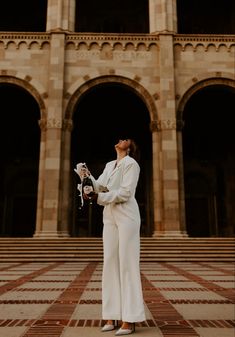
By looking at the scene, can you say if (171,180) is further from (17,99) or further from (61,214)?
(17,99)

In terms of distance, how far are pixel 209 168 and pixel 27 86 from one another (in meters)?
12.4

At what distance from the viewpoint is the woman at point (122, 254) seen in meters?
3.69

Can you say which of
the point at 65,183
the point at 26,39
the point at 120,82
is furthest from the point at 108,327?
the point at 26,39

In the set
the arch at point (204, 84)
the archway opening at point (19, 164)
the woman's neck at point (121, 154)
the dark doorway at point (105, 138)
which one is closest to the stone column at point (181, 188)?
the arch at point (204, 84)

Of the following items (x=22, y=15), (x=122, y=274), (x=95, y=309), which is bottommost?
(x=95, y=309)

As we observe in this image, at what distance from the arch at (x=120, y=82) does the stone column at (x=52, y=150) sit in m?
0.60

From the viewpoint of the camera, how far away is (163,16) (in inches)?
732

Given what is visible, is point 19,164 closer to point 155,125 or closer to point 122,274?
point 155,125

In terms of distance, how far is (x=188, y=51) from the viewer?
18.6m

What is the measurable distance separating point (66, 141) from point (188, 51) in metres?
7.68

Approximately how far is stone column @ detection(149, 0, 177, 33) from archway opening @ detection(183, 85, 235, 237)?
217 inches

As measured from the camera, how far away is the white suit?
3.71m

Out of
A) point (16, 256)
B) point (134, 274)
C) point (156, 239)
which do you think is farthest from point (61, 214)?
point (134, 274)

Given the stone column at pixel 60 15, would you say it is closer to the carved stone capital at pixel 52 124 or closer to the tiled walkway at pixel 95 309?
the carved stone capital at pixel 52 124
